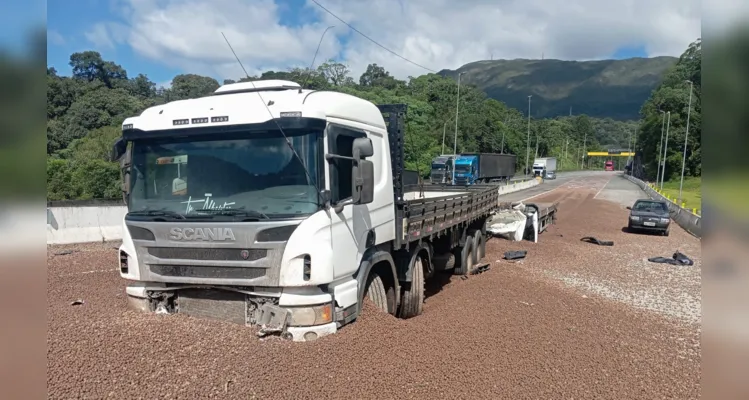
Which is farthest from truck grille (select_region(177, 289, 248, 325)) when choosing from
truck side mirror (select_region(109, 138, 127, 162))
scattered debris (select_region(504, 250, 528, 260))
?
scattered debris (select_region(504, 250, 528, 260))

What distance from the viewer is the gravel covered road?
3939 mm

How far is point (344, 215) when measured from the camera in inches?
203

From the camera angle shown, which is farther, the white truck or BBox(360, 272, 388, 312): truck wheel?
BBox(360, 272, 388, 312): truck wheel

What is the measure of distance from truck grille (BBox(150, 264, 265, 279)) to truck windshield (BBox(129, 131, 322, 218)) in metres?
0.54

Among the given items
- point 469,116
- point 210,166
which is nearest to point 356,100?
point 210,166

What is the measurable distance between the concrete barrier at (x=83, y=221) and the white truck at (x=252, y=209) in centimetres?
1077

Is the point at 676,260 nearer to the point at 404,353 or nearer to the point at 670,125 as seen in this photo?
the point at 404,353

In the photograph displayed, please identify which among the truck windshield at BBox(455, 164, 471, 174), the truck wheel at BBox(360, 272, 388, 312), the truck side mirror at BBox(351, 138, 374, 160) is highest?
the truck side mirror at BBox(351, 138, 374, 160)

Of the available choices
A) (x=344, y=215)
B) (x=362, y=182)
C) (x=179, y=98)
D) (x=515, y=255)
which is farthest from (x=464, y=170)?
(x=362, y=182)

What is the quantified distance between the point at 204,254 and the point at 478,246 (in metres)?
8.57

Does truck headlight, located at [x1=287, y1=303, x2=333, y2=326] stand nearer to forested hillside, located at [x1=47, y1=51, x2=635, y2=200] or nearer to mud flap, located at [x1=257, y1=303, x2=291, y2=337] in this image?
mud flap, located at [x1=257, y1=303, x2=291, y2=337]

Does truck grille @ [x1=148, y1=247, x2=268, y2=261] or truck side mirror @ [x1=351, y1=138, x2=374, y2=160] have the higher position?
truck side mirror @ [x1=351, y1=138, x2=374, y2=160]

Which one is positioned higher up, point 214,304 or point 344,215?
point 344,215
